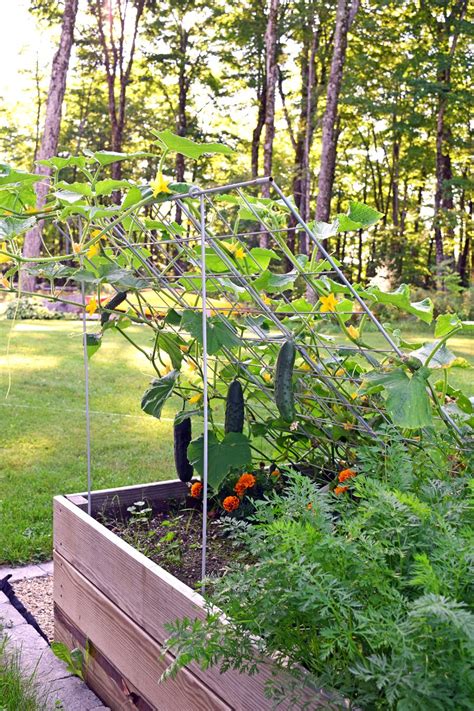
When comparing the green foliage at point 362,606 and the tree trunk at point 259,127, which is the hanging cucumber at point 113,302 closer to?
the green foliage at point 362,606

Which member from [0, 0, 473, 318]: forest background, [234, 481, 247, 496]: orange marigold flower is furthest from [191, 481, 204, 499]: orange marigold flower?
[0, 0, 473, 318]: forest background

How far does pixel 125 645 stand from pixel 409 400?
0.95 meters

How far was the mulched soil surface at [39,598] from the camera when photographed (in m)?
2.53

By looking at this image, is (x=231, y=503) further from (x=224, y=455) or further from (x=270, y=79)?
(x=270, y=79)

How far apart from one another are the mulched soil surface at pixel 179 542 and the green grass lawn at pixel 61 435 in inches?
19.0

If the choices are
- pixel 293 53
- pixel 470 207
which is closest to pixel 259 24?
pixel 293 53

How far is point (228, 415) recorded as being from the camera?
195 cm

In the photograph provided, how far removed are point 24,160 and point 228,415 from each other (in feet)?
85.1

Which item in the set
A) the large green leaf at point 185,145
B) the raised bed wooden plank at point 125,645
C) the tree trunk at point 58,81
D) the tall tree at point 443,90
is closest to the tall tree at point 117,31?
the tree trunk at point 58,81

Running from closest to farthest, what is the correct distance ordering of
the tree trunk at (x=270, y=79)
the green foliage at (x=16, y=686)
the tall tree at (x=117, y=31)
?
1. the green foliage at (x=16, y=686)
2. the tree trunk at (x=270, y=79)
3. the tall tree at (x=117, y=31)

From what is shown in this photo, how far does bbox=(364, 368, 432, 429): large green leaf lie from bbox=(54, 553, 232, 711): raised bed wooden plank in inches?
26.5

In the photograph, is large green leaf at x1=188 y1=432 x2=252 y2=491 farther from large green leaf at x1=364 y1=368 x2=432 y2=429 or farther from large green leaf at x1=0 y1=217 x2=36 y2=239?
large green leaf at x1=0 y1=217 x2=36 y2=239

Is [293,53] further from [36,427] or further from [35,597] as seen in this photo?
[35,597]

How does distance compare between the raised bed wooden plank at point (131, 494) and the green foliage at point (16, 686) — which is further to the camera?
the raised bed wooden plank at point (131, 494)
